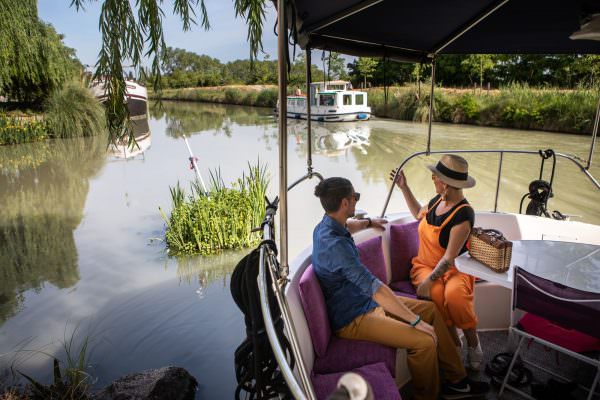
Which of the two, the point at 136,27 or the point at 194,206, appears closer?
the point at 136,27

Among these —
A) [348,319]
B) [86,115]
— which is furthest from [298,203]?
[86,115]

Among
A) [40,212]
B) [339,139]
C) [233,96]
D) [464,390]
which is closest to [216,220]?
[464,390]

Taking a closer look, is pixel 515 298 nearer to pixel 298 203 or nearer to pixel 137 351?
pixel 137 351

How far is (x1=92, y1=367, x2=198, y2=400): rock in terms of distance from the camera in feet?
8.46

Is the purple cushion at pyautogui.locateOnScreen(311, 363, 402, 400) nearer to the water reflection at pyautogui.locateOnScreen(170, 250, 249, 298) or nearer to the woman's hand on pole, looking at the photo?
the woman's hand on pole

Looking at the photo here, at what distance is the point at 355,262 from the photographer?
5.80 ft

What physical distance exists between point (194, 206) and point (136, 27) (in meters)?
3.97

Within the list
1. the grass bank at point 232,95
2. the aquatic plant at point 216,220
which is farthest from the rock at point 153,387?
the grass bank at point 232,95

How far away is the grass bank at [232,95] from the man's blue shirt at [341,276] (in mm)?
32224

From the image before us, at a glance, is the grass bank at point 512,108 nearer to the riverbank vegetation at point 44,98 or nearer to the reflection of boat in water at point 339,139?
the reflection of boat in water at point 339,139

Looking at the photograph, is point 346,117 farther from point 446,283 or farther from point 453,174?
point 446,283

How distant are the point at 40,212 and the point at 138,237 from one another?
302 centimetres

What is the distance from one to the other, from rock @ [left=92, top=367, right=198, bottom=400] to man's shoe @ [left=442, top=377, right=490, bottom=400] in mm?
1764

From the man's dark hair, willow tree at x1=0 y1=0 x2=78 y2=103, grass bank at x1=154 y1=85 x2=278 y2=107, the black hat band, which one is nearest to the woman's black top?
the black hat band
